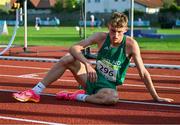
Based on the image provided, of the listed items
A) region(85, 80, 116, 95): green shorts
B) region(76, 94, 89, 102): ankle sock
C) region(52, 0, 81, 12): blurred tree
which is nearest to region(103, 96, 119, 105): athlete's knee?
region(85, 80, 116, 95): green shorts

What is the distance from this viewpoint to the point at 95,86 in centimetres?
668

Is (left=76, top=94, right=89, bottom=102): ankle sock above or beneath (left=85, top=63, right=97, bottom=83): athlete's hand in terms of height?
beneath

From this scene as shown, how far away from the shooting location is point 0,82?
29.9 ft

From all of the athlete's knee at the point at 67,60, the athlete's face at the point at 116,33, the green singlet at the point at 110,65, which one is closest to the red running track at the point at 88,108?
the green singlet at the point at 110,65

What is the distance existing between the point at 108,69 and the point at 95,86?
332 millimetres

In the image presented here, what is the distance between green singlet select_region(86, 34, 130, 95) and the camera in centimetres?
646

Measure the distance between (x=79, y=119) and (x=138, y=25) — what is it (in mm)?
51709

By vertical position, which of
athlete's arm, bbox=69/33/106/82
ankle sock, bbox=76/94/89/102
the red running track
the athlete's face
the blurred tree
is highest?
the blurred tree

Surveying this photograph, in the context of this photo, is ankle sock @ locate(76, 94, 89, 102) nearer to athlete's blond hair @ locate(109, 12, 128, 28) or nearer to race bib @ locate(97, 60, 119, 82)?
race bib @ locate(97, 60, 119, 82)

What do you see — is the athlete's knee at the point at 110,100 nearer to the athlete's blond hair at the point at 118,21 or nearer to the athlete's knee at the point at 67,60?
the athlete's knee at the point at 67,60

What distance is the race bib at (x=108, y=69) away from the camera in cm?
647

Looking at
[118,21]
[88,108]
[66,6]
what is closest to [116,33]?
[118,21]

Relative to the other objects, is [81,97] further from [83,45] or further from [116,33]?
[116,33]

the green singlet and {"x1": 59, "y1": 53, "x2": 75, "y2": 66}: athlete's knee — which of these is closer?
the green singlet
